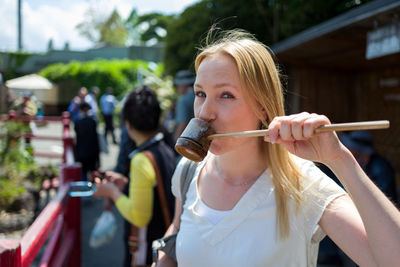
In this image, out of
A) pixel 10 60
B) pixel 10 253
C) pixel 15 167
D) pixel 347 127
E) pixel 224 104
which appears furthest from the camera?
pixel 15 167

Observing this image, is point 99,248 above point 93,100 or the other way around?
the other way around

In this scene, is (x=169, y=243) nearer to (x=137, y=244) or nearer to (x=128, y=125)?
(x=137, y=244)

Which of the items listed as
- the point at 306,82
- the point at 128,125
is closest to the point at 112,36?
the point at 306,82

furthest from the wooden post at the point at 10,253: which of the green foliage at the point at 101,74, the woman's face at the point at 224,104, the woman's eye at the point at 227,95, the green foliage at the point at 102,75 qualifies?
the green foliage at the point at 101,74

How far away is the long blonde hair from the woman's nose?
13 cm

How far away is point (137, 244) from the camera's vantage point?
2531 millimetres

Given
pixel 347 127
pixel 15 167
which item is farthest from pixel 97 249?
pixel 347 127

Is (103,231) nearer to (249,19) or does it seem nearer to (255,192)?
(255,192)

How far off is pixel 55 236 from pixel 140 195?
0.76 metres

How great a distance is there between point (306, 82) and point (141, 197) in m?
5.37

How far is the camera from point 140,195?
7.86ft

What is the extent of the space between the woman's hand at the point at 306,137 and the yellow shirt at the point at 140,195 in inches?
54.6

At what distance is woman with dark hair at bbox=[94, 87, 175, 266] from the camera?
2.40m

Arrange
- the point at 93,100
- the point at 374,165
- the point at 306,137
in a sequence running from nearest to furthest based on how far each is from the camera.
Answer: the point at 306,137 < the point at 374,165 < the point at 93,100
